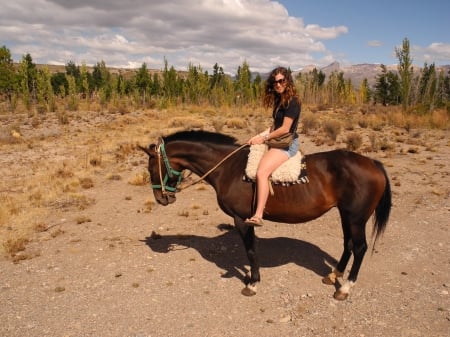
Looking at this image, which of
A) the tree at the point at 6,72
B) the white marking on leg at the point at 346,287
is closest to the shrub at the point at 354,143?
the white marking on leg at the point at 346,287

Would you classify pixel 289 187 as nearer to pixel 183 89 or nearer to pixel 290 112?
pixel 290 112

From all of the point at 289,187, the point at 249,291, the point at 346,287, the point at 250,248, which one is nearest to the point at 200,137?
the point at 289,187

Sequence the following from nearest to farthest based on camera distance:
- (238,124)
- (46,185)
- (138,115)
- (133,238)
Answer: (133,238) < (46,185) < (238,124) < (138,115)

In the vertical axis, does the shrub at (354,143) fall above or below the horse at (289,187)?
below

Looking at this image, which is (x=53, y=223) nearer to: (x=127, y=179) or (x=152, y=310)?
(x=127, y=179)

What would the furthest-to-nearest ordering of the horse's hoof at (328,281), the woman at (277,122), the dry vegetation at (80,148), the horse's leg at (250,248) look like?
the dry vegetation at (80,148)
the horse's hoof at (328,281)
the horse's leg at (250,248)
the woman at (277,122)

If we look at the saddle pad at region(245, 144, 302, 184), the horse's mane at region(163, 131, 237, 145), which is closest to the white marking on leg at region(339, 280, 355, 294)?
the saddle pad at region(245, 144, 302, 184)

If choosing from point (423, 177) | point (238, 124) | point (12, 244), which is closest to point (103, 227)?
point (12, 244)

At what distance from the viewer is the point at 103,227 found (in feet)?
25.1

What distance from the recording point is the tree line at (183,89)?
3025cm

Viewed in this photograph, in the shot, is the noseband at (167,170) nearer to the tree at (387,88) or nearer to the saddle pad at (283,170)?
the saddle pad at (283,170)

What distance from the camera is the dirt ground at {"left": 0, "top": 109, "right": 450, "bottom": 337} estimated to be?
4.29m

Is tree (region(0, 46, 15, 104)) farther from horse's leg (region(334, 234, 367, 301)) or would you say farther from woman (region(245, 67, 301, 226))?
horse's leg (region(334, 234, 367, 301))

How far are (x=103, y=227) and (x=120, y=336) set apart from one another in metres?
3.97
